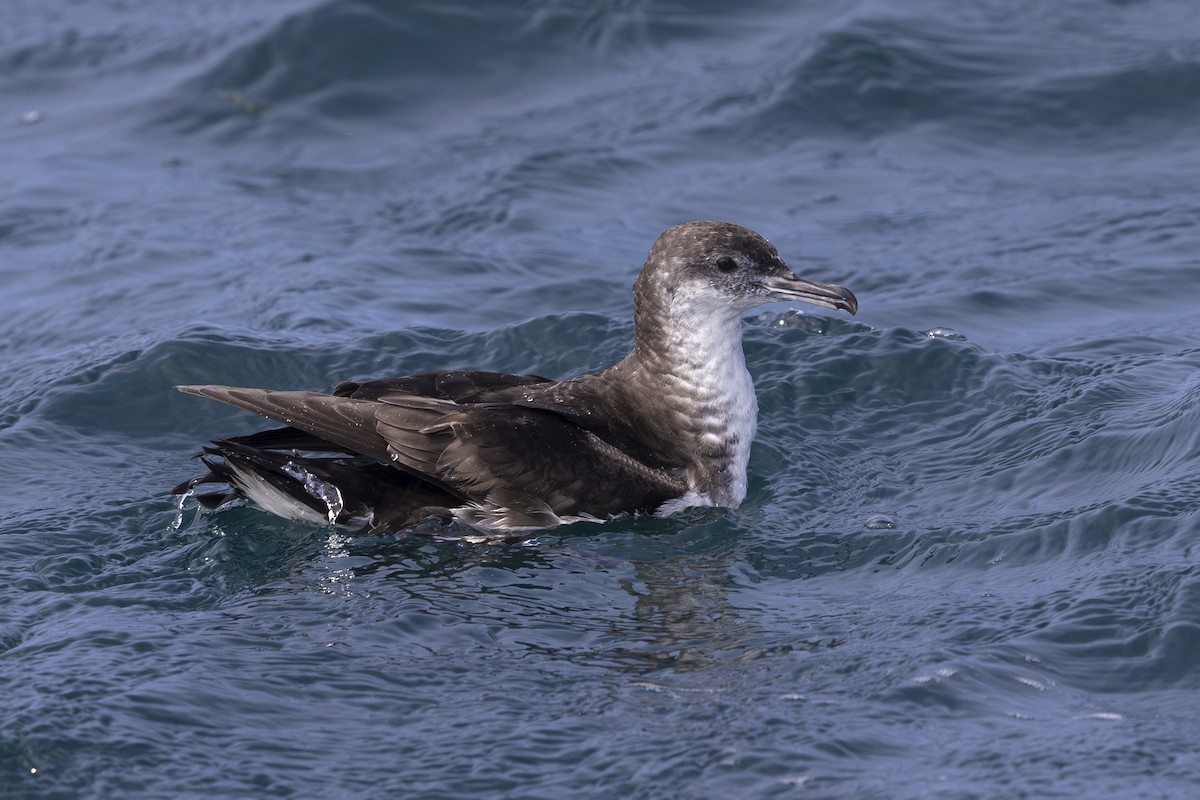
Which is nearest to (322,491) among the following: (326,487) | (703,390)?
(326,487)

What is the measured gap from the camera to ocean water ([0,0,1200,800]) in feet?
20.4

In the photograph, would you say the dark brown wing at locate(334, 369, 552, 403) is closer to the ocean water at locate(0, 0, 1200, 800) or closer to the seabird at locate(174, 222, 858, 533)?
the seabird at locate(174, 222, 858, 533)

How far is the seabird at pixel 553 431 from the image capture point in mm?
7891

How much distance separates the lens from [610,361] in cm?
1052

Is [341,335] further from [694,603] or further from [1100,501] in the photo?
[1100,501]

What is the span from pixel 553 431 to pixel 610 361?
8.35 ft

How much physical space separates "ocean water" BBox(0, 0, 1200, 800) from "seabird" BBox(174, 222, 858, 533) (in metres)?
0.19

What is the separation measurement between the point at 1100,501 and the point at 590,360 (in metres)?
3.51

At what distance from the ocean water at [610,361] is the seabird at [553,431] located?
19 cm

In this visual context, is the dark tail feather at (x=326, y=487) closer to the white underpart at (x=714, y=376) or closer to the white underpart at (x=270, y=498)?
the white underpart at (x=270, y=498)

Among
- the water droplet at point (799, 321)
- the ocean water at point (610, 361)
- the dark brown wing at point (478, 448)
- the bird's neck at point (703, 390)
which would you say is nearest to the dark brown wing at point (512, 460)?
the dark brown wing at point (478, 448)

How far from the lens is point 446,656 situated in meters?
6.80

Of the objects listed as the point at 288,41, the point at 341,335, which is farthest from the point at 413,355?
the point at 288,41

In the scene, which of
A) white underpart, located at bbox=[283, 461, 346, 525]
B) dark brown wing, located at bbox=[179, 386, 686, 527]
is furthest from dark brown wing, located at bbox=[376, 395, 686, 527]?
white underpart, located at bbox=[283, 461, 346, 525]
